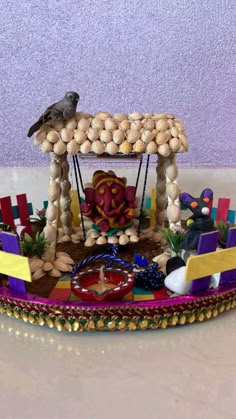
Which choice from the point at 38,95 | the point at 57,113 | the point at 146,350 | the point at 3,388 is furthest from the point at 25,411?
the point at 38,95

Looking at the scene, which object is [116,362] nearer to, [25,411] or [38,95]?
[25,411]

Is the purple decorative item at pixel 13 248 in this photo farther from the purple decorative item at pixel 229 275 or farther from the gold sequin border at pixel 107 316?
the purple decorative item at pixel 229 275

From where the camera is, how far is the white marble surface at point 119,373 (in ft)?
1.79

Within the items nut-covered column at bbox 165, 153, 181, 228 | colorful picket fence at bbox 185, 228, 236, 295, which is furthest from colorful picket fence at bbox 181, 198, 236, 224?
colorful picket fence at bbox 185, 228, 236, 295

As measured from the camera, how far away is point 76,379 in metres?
0.59

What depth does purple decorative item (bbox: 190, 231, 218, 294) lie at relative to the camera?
65cm

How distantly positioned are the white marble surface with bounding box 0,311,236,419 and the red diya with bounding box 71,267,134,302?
0.18 feet

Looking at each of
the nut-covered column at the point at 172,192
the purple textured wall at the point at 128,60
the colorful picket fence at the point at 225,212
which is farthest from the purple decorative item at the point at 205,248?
the purple textured wall at the point at 128,60

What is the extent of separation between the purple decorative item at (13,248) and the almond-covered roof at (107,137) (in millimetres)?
185

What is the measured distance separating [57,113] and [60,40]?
82 cm

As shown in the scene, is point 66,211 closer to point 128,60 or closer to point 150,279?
point 150,279

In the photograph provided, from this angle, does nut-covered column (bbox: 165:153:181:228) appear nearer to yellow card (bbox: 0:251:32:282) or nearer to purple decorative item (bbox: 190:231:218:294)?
purple decorative item (bbox: 190:231:218:294)

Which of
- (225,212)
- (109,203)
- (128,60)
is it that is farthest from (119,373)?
(128,60)

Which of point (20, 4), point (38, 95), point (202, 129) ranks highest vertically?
point (20, 4)
